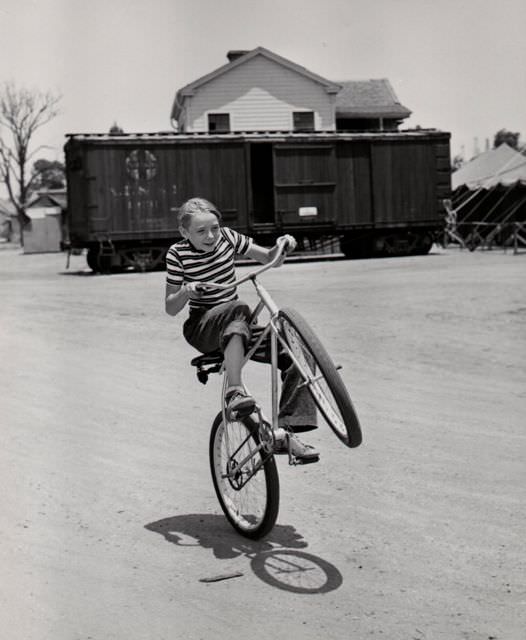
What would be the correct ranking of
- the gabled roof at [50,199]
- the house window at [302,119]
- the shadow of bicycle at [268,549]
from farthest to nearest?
1. the gabled roof at [50,199]
2. the house window at [302,119]
3. the shadow of bicycle at [268,549]

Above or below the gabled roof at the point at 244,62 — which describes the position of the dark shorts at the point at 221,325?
below

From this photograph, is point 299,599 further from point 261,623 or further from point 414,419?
point 414,419

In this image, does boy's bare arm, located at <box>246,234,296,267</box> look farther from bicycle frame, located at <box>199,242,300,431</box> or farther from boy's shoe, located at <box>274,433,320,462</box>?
boy's shoe, located at <box>274,433,320,462</box>

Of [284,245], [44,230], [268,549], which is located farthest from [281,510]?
[44,230]

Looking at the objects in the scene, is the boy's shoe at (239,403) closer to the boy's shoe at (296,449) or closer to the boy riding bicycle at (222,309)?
the boy riding bicycle at (222,309)

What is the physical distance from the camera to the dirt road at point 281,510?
412 centimetres

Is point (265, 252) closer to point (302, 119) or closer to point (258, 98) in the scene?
point (258, 98)

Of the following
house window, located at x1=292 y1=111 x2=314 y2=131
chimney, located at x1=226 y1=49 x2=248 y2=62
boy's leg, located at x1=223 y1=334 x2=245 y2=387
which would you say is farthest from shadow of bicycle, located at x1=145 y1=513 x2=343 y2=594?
chimney, located at x1=226 y1=49 x2=248 y2=62

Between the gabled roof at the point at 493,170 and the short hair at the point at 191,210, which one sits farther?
the gabled roof at the point at 493,170

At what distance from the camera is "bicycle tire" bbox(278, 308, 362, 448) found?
163 inches

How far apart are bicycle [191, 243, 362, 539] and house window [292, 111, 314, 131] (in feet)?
106

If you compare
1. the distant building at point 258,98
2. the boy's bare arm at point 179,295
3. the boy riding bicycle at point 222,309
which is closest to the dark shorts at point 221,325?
the boy riding bicycle at point 222,309

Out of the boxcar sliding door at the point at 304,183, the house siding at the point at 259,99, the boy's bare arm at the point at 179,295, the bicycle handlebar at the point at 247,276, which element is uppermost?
the house siding at the point at 259,99

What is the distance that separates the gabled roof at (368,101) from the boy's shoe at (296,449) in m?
36.3
